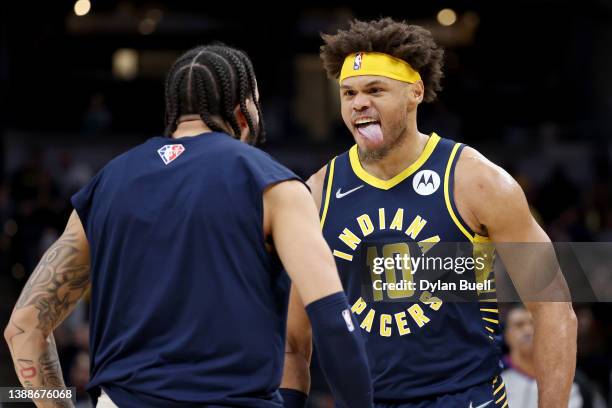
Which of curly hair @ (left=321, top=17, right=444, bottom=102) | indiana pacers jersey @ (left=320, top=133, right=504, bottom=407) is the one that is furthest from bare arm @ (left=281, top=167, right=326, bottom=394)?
curly hair @ (left=321, top=17, right=444, bottom=102)

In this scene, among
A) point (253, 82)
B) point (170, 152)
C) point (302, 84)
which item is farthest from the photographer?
point (302, 84)

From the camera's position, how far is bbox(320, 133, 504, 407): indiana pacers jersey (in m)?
4.76

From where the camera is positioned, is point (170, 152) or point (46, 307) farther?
point (46, 307)

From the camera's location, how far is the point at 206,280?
332cm

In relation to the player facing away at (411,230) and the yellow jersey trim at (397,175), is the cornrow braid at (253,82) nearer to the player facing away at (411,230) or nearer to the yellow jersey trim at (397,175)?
the player facing away at (411,230)

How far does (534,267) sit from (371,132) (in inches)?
37.5

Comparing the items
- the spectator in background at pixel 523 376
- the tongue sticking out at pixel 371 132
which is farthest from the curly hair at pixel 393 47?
the spectator in background at pixel 523 376

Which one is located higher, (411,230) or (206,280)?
(206,280)

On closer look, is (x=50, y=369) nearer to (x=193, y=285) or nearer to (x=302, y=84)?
(x=193, y=285)

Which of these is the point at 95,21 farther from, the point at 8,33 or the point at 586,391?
the point at 586,391

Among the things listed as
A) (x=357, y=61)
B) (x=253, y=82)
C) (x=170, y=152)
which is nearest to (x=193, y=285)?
(x=170, y=152)

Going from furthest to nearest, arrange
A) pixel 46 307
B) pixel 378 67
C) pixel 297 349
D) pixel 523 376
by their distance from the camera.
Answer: pixel 523 376 < pixel 378 67 < pixel 297 349 < pixel 46 307

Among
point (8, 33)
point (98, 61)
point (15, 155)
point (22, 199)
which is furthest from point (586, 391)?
point (98, 61)

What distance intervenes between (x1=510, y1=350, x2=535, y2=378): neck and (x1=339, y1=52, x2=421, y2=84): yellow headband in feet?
12.1
